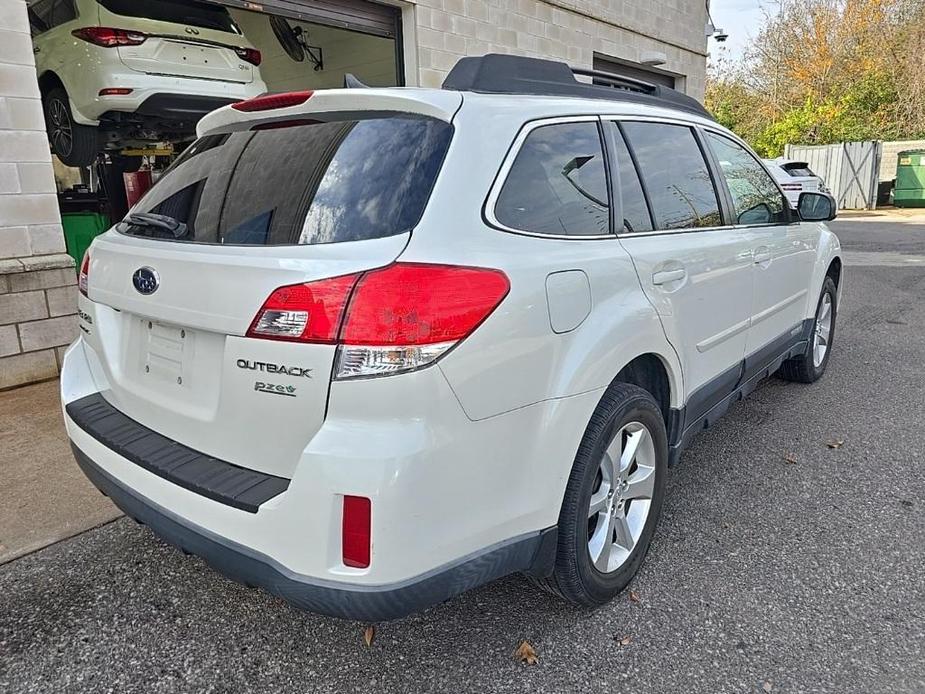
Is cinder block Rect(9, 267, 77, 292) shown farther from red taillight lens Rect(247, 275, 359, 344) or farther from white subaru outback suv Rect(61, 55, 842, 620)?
red taillight lens Rect(247, 275, 359, 344)

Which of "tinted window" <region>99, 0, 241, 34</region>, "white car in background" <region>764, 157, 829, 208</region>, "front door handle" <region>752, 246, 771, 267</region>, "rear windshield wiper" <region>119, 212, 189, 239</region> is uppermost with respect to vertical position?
"tinted window" <region>99, 0, 241, 34</region>

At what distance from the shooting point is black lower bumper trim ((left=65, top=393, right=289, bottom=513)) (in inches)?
73.6

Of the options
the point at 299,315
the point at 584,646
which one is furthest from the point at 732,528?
the point at 299,315

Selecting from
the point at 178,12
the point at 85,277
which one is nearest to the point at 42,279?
the point at 85,277

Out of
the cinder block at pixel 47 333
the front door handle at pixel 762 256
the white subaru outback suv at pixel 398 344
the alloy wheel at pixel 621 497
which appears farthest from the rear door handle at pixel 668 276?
the cinder block at pixel 47 333

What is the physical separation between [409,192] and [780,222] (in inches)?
117

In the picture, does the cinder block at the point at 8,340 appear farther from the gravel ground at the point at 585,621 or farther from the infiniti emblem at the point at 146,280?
the infiniti emblem at the point at 146,280

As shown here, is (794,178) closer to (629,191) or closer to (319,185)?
(629,191)

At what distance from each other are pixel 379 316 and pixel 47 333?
4482mm

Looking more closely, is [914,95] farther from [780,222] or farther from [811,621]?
[811,621]

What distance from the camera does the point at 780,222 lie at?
13.5 feet

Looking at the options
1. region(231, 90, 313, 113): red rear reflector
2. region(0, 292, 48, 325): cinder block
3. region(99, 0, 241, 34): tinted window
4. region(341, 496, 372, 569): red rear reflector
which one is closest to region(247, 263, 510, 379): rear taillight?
region(341, 496, 372, 569): red rear reflector

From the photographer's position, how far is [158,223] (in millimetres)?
2389

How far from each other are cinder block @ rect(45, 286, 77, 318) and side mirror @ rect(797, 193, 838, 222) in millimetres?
5241
